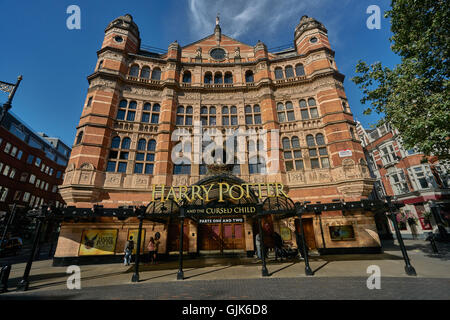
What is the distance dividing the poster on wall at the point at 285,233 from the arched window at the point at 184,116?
13.4 metres

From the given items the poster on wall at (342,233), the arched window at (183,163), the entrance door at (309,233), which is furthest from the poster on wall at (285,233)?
the arched window at (183,163)

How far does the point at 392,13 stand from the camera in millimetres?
11484

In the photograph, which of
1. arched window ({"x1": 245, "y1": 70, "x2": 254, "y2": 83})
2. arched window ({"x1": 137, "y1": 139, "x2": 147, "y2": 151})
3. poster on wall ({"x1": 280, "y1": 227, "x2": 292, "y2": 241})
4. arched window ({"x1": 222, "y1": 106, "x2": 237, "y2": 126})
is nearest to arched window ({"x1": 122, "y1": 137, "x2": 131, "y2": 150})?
arched window ({"x1": 137, "y1": 139, "x2": 147, "y2": 151})

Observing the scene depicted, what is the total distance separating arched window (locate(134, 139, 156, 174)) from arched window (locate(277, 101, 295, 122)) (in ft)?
44.0

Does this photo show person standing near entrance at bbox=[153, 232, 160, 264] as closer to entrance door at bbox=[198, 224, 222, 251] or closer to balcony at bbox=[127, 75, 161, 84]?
entrance door at bbox=[198, 224, 222, 251]

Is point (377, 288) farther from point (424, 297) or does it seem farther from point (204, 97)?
point (204, 97)

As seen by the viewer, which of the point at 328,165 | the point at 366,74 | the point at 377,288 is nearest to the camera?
the point at 377,288

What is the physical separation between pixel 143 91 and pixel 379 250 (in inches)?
998

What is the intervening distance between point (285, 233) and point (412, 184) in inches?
880

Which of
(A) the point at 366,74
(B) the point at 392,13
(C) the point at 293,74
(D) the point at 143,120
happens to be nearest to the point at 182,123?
(D) the point at 143,120

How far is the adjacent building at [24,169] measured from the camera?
27.6 metres

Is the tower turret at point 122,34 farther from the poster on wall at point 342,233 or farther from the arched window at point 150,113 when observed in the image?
the poster on wall at point 342,233

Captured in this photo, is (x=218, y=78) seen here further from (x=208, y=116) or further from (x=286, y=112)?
(x=286, y=112)

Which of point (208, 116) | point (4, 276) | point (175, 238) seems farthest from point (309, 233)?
point (4, 276)
